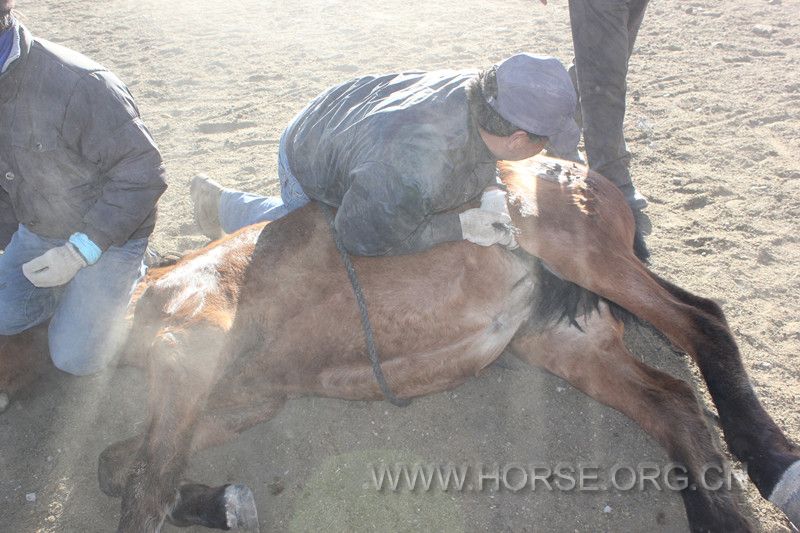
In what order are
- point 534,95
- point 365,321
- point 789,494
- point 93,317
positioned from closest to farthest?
1. point 789,494
2. point 534,95
3. point 365,321
4. point 93,317

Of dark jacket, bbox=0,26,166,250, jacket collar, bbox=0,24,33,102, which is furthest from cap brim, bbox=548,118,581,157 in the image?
jacket collar, bbox=0,24,33,102

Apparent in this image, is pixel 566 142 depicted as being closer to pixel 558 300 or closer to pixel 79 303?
pixel 558 300

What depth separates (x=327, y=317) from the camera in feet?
10.3

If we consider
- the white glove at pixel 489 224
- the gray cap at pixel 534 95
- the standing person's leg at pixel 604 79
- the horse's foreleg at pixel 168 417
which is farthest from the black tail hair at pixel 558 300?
the horse's foreleg at pixel 168 417

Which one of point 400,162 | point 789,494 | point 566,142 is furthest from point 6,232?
point 789,494

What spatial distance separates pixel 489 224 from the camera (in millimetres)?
3049

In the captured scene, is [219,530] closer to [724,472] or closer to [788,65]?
[724,472]

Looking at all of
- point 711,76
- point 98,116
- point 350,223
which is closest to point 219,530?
point 350,223

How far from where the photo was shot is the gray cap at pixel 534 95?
2.73 m

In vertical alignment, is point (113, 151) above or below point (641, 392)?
above

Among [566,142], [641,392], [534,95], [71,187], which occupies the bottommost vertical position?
[641,392]

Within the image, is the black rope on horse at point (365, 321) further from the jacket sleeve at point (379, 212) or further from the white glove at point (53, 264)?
the white glove at point (53, 264)

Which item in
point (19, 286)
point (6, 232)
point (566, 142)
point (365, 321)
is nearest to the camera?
point (365, 321)

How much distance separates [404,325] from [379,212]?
0.63 meters
